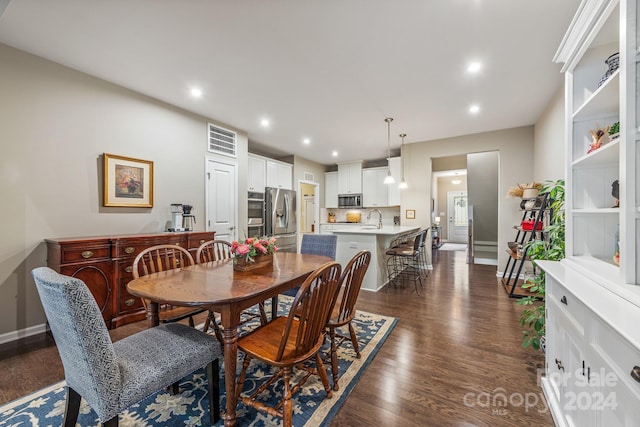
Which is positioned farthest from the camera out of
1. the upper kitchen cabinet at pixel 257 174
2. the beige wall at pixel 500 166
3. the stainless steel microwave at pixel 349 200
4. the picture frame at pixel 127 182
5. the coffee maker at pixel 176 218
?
the stainless steel microwave at pixel 349 200

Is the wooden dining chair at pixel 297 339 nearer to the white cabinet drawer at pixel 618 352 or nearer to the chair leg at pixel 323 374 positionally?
the chair leg at pixel 323 374

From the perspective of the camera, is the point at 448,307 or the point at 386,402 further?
the point at 448,307

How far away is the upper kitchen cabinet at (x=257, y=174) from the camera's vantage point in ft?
17.3

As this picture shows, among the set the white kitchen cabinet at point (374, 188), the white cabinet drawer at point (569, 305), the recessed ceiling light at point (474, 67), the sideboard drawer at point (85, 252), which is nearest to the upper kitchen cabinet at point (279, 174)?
the white kitchen cabinet at point (374, 188)

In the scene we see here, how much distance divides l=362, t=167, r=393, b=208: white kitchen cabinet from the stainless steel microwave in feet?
0.46

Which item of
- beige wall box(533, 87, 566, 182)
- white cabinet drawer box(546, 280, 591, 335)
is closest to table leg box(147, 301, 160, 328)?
white cabinet drawer box(546, 280, 591, 335)

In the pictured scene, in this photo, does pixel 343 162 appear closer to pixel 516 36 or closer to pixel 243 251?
pixel 516 36

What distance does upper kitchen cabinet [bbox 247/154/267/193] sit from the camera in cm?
526

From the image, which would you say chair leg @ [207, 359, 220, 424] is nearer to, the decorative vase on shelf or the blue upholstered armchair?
the blue upholstered armchair

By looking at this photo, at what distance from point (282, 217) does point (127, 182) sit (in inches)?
126

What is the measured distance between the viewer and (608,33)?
1.38m

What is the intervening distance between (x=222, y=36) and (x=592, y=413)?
3.27 meters

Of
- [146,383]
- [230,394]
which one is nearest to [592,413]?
[230,394]

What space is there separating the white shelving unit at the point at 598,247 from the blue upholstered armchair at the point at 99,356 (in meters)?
1.70
